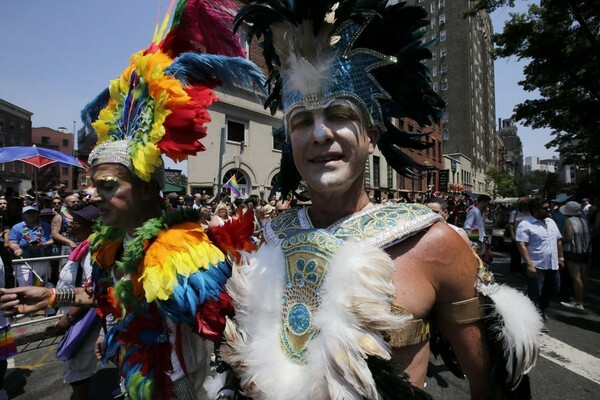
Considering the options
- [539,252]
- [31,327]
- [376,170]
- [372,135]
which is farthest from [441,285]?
[376,170]

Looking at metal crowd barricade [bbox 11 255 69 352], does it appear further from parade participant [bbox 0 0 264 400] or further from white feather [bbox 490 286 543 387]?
white feather [bbox 490 286 543 387]

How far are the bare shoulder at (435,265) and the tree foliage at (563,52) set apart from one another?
37.1ft

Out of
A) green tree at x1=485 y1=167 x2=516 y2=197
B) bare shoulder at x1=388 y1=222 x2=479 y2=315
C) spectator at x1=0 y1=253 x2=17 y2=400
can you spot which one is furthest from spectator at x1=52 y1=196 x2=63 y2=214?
green tree at x1=485 y1=167 x2=516 y2=197

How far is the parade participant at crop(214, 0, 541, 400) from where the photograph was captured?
112 cm

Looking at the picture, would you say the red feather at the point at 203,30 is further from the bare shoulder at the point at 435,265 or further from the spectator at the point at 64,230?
the spectator at the point at 64,230

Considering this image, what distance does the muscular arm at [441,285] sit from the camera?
1.27 metres

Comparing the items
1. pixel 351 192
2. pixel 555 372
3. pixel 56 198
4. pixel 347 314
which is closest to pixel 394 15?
pixel 351 192

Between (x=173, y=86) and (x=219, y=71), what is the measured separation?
0.30 meters

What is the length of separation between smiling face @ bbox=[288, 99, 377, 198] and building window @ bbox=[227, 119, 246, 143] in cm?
1488

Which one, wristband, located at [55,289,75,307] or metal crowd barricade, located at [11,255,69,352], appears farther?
metal crowd barricade, located at [11,255,69,352]

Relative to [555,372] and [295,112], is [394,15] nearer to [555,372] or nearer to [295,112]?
[295,112]

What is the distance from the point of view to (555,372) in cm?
403

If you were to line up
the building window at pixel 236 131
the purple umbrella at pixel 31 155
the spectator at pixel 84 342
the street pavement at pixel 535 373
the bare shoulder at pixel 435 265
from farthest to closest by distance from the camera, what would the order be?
1. the building window at pixel 236 131
2. the purple umbrella at pixel 31 155
3. the street pavement at pixel 535 373
4. the spectator at pixel 84 342
5. the bare shoulder at pixel 435 265

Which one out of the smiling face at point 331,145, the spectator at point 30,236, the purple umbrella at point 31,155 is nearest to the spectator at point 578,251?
the smiling face at point 331,145
